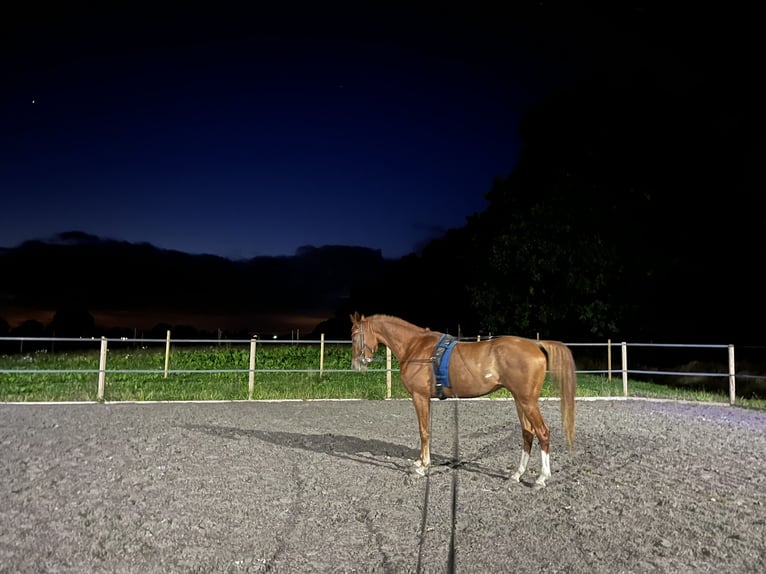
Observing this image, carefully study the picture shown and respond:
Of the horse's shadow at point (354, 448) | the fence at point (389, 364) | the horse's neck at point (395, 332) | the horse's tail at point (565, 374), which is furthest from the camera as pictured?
the fence at point (389, 364)

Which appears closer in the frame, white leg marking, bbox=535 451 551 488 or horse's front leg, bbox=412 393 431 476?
white leg marking, bbox=535 451 551 488

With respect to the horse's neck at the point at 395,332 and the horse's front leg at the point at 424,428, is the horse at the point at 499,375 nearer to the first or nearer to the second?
the horse's front leg at the point at 424,428

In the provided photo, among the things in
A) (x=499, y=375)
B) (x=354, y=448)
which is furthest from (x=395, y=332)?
(x=354, y=448)

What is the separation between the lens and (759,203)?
731 inches

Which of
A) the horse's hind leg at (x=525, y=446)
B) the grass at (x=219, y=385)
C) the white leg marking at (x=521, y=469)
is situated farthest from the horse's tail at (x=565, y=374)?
the grass at (x=219, y=385)

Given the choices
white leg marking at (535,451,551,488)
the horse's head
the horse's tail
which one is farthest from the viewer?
the horse's head

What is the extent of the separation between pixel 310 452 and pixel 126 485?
226cm

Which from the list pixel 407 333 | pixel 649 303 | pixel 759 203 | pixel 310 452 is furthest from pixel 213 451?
pixel 759 203

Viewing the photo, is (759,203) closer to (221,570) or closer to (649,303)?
(649,303)

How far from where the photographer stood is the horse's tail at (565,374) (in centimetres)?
568

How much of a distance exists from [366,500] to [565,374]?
254 cm

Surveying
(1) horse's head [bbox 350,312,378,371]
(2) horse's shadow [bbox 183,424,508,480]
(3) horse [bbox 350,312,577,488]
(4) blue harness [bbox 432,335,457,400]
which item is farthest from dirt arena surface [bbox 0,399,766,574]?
(1) horse's head [bbox 350,312,378,371]

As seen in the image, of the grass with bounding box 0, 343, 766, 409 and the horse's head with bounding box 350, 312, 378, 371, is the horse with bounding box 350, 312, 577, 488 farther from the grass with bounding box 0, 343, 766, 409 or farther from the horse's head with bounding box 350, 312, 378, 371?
the grass with bounding box 0, 343, 766, 409

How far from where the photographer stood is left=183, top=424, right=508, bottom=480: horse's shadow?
20.0 feet
